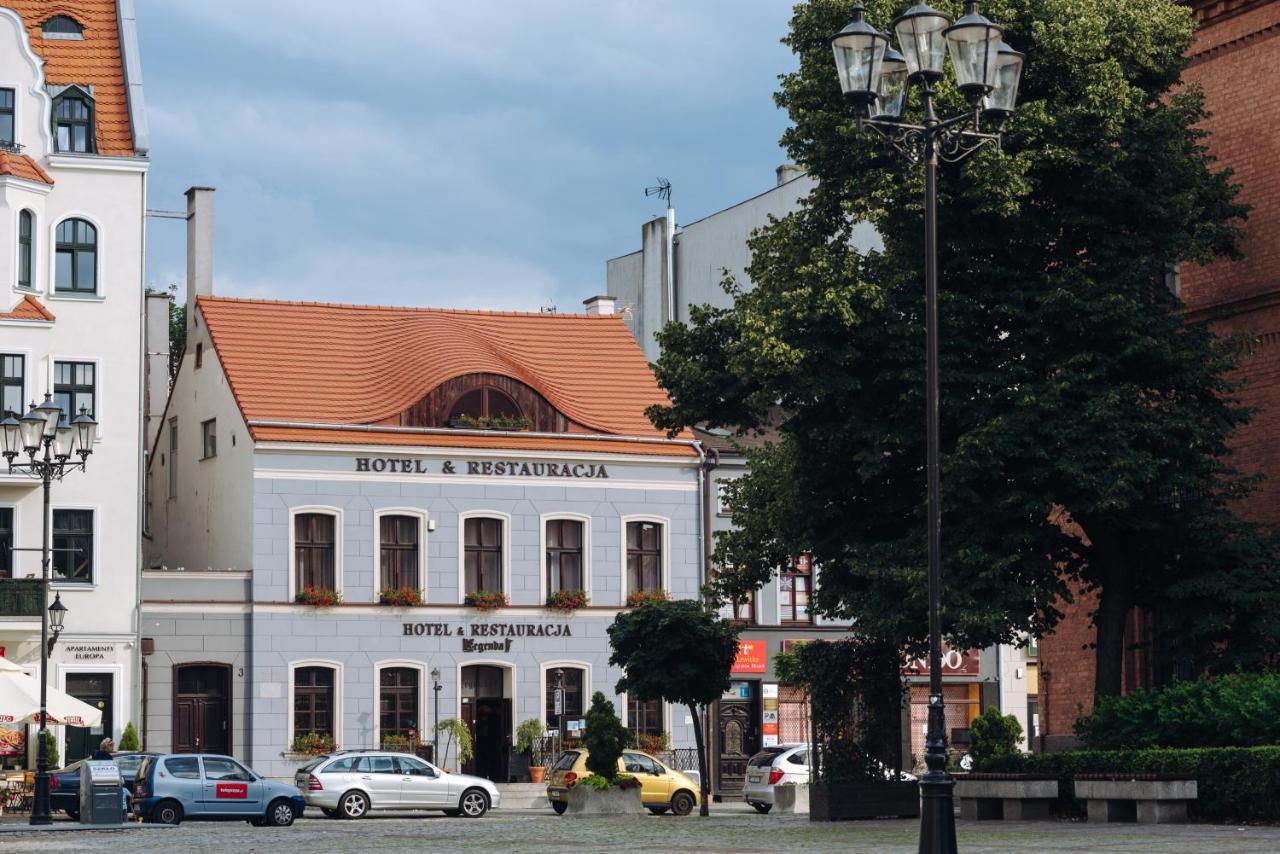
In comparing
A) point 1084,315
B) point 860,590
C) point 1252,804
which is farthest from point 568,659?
point 1252,804

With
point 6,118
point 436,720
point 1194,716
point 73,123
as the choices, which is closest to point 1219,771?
point 1194,716

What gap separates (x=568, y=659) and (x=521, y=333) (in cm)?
998

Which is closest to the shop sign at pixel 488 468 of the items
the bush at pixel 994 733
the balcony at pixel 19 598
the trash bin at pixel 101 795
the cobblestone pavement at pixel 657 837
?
the balcony at pixel 19 598

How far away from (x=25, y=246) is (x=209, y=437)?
25.1 ft

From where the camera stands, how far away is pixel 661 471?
5325 centimetres

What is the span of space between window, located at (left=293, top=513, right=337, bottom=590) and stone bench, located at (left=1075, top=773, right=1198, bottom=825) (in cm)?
2566

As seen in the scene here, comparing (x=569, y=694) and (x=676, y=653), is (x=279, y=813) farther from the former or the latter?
(x=569, y=694)

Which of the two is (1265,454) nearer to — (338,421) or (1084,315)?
(1084,315)

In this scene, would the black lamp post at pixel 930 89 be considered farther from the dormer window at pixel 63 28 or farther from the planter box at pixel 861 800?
the dormer window at pixel 63 28

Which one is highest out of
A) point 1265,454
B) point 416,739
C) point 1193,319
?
point 1193,319

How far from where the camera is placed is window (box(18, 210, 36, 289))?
1827 inches

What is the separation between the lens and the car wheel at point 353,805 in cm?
4031

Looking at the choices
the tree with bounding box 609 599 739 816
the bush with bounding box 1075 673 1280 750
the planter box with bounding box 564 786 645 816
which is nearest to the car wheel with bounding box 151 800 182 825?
the planter box with bounding box 564 786 645 816

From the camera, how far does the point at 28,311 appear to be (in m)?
46.1
